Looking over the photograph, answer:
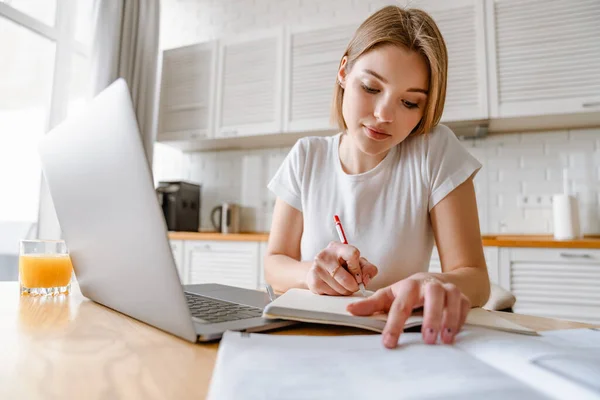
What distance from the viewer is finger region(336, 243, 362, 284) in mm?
688

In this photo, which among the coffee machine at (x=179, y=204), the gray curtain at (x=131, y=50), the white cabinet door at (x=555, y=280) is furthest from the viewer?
the coffee machine at (x=179, y=204)

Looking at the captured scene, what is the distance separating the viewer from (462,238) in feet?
2.94

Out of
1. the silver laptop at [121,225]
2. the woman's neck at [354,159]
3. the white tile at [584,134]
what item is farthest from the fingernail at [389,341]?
the white tile at [584,134]

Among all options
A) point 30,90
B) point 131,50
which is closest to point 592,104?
point 131,50

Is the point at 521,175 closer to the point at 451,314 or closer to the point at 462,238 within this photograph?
the point at 462,238

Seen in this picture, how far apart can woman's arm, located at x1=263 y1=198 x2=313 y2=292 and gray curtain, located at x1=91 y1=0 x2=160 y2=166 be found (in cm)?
202

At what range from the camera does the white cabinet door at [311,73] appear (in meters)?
2.69

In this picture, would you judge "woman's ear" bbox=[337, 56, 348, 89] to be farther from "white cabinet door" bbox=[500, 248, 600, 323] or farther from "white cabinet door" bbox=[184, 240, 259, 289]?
"white cabinet door" bbox=[184, 240, 259, 289]

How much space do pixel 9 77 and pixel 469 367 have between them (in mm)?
3123

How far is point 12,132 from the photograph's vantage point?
2.59m

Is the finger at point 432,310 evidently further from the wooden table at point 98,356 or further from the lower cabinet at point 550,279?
the lower cabinet at point 550,279

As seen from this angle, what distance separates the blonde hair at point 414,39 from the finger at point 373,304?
1.83ft

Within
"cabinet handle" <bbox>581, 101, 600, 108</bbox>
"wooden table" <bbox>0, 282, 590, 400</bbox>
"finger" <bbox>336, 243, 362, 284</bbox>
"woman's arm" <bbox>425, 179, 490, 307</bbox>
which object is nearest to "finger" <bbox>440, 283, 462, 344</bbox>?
"wooden table" <bbox>0, 282, 590, 400</bbox>

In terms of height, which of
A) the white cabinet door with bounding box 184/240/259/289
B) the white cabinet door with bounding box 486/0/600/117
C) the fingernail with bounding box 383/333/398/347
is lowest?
the white cabinet door with bounding box 184/240/259/289
